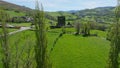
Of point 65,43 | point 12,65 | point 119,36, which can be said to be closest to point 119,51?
point 119,36

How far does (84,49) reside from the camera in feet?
336

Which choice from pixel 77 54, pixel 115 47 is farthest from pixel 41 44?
pixel 77 54

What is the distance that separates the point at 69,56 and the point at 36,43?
53.4 m

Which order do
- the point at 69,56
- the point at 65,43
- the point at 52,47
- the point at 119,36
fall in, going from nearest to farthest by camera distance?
1. the point at 119,36
2. the point at 69,56
3. the point at 52,47
4. the point at 65,43

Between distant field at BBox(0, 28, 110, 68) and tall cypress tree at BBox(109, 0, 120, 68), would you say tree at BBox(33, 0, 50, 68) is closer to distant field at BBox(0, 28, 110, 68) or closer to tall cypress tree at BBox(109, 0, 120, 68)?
tall cypress tree at BBox(109, 0, 120, 68)

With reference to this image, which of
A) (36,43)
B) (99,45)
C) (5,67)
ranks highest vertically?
(36,43)

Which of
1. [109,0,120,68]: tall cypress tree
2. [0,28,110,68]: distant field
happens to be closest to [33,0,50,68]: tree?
[109,0,120,68]: tall cypress tree

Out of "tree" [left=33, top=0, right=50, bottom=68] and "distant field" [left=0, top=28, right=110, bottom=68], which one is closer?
"tree" [left=33, top=0, right=50, bottom=68]

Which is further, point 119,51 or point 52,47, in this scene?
point 52,47

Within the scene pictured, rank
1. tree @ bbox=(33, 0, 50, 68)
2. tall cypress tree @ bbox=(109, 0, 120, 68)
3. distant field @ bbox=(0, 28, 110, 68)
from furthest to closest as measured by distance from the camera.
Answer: distant field @ bbox=(0, 28, 110, 68)
tall cypress tree @ bbox=(109, 0, 120, 68)
tree @ bbox=(33, 0, 50, 68)

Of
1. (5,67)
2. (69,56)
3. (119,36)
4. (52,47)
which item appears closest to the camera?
(5,67)

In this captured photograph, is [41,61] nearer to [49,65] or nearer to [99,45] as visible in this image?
[49,65]

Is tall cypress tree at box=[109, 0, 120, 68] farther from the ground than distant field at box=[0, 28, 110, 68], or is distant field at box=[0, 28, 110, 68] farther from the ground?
tall cypress tree at box=[109, 0, 120, 68]

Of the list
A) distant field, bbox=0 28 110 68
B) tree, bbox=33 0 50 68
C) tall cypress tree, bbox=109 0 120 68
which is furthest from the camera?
distant field, bbox=0 28 110 68
